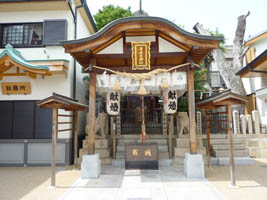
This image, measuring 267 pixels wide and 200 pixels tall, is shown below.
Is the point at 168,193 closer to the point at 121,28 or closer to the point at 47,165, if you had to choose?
the point at 121,28

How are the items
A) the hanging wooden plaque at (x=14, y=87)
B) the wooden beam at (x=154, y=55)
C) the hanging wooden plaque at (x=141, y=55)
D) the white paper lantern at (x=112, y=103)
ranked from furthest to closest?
the hanging wooden plaque at (x=14, y=87) < the white paper lantern at (x=112, y=103) < the wooden beam at (x=154, y=55) < the hanging wooden plaque at (x=141, y=55)

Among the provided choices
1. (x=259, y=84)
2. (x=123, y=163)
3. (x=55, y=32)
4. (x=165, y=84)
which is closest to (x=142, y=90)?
(x=165, y=84)

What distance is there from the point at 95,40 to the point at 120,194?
215 inches

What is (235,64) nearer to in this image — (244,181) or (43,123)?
(244,181)

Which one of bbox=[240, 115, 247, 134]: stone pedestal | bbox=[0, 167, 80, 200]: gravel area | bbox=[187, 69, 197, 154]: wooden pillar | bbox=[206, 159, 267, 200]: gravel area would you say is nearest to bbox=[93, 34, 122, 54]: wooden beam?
bbox=[187, 69, 197, 154]: wooden pillar

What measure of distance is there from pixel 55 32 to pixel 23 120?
5321 mm

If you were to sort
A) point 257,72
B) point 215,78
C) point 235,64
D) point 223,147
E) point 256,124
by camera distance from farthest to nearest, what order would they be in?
point 215,78
point 235,64
point 256,124
point 257,72
point 223,147

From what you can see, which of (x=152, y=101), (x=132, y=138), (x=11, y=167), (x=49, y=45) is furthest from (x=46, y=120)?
(x=152, y=101)

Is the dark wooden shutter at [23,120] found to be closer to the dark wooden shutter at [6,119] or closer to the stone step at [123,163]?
the dark wooden shutter at [6,119]

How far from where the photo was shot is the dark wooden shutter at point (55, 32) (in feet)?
32.4

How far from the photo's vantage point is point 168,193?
5.29 m

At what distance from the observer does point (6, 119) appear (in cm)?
951

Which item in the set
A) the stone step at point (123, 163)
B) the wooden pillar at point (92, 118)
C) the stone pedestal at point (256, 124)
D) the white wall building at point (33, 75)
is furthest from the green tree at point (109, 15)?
the stone pedestal at point (256, 124)

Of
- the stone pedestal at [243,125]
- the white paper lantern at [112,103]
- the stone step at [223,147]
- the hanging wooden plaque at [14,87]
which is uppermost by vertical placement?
the hanging wooden plaque at [14,87]
